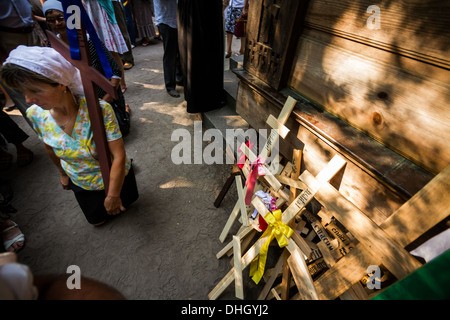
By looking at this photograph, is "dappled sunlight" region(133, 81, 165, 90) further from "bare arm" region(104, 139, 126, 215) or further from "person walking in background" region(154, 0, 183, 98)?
"bare arm" region(104, 139, 126, 215)

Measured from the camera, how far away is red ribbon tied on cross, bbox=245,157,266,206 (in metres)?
1.80

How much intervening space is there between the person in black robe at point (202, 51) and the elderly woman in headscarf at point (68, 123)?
6.04 ft


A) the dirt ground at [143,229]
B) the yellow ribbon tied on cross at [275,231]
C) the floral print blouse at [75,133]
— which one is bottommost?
the dirt ground at [143,229]

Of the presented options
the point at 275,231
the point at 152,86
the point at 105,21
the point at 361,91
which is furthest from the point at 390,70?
the point at 152,86

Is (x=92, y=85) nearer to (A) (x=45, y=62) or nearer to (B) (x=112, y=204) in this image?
(A) (x=45, y=62)

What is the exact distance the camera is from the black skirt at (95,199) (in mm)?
2234

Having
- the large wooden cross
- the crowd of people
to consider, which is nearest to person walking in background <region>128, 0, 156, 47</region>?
the crowd of people

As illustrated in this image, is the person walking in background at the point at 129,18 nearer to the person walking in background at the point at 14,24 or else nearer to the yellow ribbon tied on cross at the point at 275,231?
the person walking in background at the point at 14,24

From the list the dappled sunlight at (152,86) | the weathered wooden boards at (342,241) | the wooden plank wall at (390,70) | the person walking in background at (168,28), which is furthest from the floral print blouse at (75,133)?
the dappled sunlight at (152,86)

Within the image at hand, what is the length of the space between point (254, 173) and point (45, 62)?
67.8 inches

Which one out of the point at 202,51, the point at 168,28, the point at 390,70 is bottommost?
the point at 202,51

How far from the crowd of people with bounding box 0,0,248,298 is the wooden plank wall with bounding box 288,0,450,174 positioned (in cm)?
170

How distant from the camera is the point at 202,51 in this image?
3.25 metres
